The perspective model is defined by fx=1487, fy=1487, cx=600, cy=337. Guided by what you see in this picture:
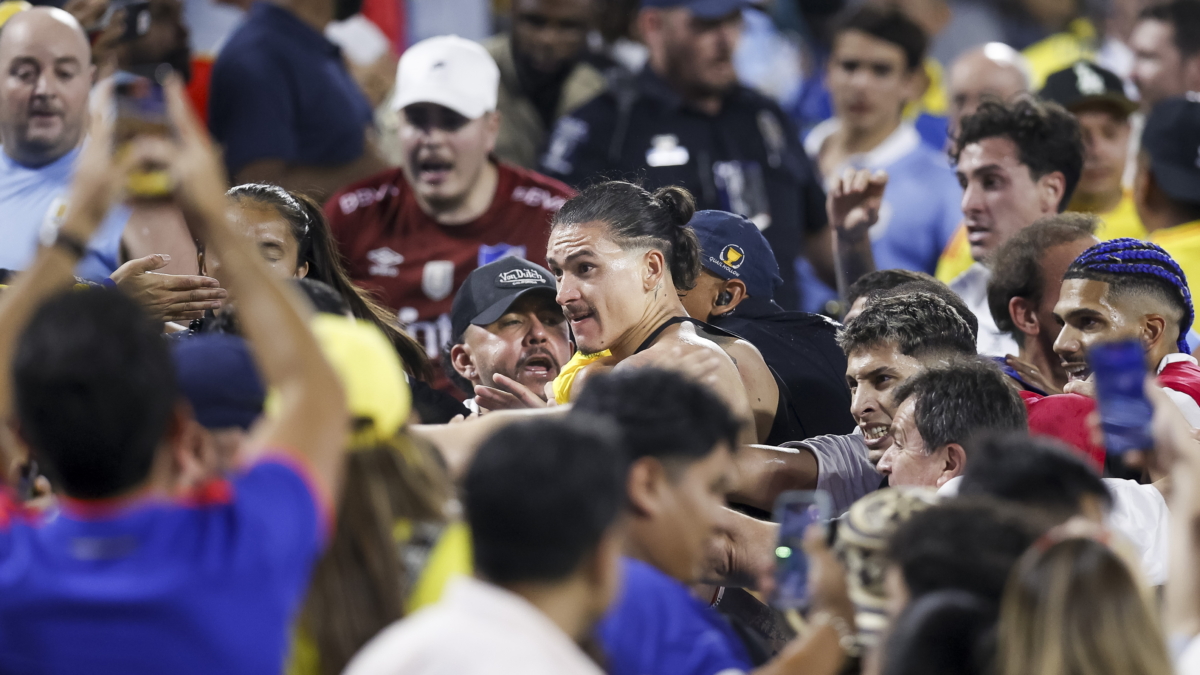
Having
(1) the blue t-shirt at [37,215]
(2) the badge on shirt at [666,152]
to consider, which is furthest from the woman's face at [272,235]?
(2) the badge on shirt at [666,152]

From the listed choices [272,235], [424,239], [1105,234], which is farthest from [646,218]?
[1105,234]

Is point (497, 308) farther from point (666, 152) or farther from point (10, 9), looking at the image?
point (10, 9)

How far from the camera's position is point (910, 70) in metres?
7.68

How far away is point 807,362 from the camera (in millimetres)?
4617

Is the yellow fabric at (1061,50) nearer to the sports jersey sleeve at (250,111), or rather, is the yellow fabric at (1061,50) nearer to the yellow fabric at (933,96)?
the yellow fabric at (933,96)

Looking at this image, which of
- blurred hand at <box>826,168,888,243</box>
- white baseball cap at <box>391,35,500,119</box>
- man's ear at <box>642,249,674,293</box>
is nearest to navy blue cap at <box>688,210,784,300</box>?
man's ear at <box>642,249,674,293</box>

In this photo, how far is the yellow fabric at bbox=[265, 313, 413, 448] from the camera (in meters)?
2.39

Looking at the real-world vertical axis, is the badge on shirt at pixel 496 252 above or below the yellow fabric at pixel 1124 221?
below

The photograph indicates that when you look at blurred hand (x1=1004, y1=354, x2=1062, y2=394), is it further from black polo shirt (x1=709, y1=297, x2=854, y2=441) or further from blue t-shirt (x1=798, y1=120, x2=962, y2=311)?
blue t-shirt (x1=798, y1=120, x2=962, y2=311)

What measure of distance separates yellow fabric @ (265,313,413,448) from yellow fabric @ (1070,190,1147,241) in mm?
4379

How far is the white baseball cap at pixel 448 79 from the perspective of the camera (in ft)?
20.3

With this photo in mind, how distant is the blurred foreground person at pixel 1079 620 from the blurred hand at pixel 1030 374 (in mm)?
2383

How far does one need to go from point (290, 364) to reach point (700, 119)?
512 cm

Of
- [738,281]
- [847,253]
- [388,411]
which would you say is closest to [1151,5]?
[847,253]
